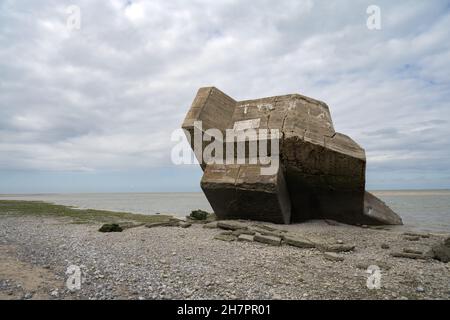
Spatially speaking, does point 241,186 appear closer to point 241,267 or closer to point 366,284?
point 241,267

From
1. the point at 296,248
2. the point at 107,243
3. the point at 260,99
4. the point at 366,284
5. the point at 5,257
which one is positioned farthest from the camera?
the point at 260,99

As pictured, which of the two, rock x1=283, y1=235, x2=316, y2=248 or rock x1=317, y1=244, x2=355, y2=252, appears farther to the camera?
rock x1=283, y1=235, x2=316, y2=248

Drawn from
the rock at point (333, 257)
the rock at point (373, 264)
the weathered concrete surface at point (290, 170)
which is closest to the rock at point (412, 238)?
the weathered concrete surface at point (290, 170)

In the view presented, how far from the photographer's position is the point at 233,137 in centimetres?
1197

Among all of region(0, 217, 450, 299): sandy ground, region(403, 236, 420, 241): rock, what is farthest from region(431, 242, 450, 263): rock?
region(403, 236, 420, 241): rock

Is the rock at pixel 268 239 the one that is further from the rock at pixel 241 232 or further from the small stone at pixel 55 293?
the small stone at pixel 55 293

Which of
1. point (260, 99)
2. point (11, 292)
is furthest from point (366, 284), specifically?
point (260, 99)

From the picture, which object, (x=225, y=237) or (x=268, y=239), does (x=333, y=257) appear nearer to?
(x=268, y=239)

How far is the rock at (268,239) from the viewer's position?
8.43 metres

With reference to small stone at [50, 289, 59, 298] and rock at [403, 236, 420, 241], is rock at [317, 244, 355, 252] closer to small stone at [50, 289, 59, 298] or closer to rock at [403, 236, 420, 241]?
rock at [403, 236, 420, 241]

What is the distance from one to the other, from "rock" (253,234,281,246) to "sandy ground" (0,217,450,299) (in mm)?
178

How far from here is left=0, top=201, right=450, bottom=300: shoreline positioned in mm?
4969
